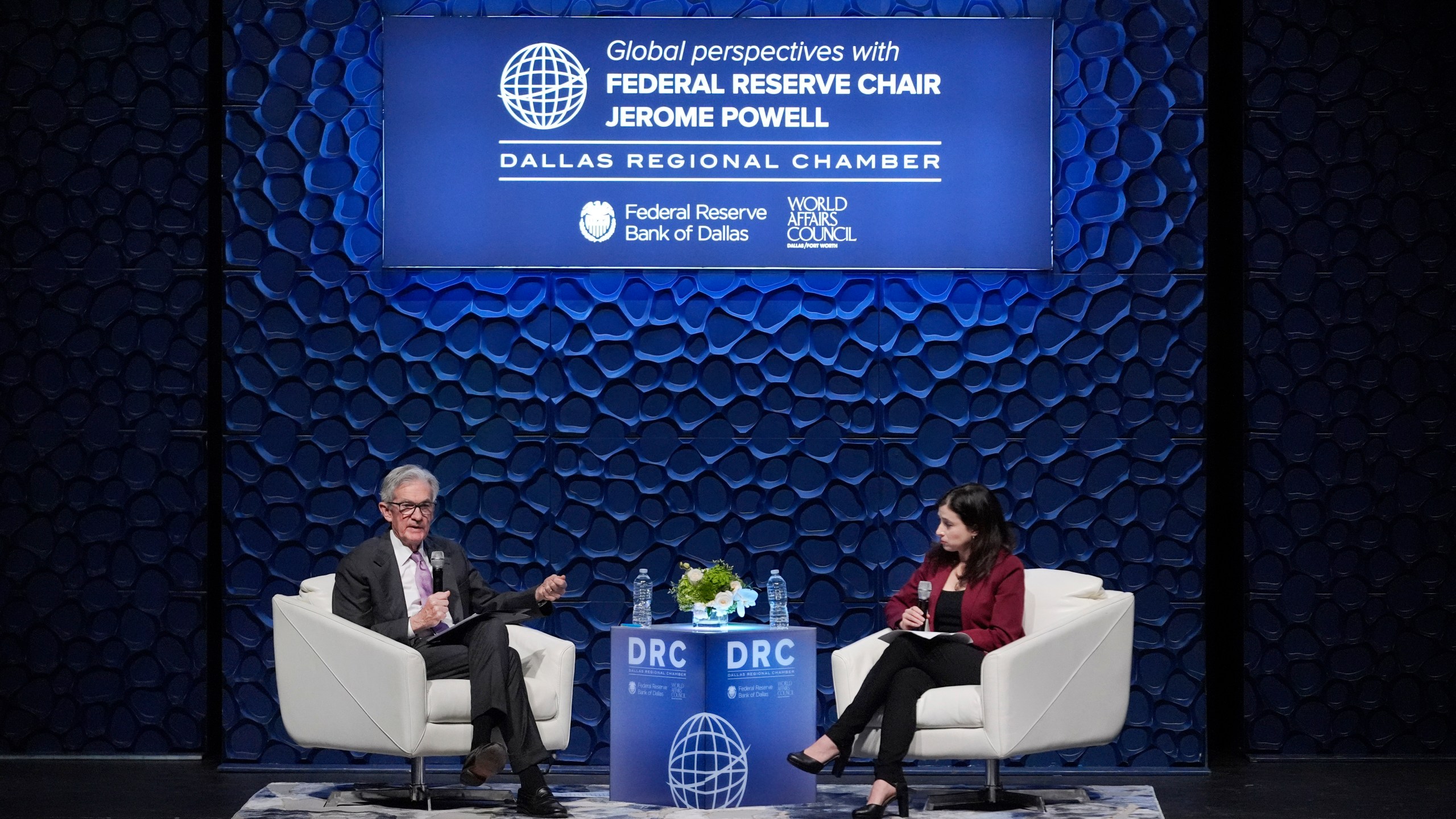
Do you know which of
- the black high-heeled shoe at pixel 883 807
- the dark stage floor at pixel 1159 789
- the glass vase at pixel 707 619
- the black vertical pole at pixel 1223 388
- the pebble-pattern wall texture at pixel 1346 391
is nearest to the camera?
the black high-heeled shoe at pixel 883 807

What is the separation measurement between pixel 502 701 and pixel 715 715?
0.71 metres

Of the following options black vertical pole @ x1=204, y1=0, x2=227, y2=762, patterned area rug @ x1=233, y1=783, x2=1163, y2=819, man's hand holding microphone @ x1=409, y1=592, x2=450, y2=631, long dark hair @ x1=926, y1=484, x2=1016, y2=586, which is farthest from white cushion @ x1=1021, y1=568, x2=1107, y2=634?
black vertical pole @ x1=204, y1=0, x2=227, y2=762

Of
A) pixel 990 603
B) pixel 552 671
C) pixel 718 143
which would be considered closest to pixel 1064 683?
pixel 990 603

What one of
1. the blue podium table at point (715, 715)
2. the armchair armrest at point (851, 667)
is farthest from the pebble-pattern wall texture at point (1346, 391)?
the blue podium table at point (715, 715)

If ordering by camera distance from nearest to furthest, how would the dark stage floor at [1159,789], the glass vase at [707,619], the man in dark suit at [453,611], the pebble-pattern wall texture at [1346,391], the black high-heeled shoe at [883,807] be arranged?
the black high-heeled shoe at [883,807] < the man in dark suit at [453,611] < the dark stage floor at [1159,789] < the glass vase at [707,619] < the pebble-pattern wall texture at [1346,391]

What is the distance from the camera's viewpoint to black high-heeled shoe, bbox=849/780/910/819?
4715mm

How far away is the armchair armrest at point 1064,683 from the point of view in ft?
15.8

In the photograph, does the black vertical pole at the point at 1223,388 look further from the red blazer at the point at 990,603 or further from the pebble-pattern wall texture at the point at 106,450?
the pebble-pattern wall texture at the point at 106,450

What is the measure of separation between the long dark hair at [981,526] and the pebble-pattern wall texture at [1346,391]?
1.38m

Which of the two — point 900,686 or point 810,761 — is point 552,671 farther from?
point 900,686

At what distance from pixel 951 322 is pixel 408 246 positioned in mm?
2167

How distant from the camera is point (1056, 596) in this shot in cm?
525

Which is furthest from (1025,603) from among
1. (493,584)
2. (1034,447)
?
(493,584)

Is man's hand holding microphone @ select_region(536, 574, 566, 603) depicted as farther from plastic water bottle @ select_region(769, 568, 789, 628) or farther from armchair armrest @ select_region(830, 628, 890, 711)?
armchair armrest @ select_region(830, 628, 890, 711)
